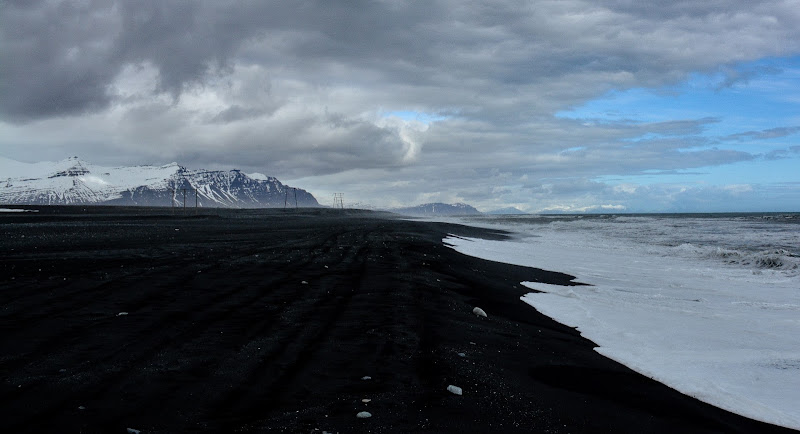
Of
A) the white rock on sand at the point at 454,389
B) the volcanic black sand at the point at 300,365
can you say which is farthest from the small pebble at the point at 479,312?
the white rock on sand at the point at 454,389

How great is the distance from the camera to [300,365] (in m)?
6.10

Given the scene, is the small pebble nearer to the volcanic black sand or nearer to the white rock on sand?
the volcanic black sand

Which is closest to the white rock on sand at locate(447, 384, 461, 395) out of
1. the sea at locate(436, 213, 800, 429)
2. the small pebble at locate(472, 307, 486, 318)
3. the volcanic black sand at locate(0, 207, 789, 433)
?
the volcanic black sand at locate(0, 207, 789, 433)

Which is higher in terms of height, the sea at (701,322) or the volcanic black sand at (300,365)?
the volcanic black sand at (300,365)

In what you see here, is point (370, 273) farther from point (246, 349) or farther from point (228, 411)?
point (228, 411)

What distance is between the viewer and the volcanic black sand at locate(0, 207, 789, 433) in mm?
4766

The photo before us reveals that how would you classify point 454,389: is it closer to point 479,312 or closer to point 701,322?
point 479,312

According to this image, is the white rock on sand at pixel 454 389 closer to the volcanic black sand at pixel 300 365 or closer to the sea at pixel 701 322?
the volcanic black sand at pixel 300 365

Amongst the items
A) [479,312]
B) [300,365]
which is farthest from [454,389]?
[479,312]

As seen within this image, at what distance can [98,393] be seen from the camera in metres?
5.06

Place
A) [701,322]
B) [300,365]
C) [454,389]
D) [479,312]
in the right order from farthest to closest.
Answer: [701,322], [479,312], [300,365], [454,389]

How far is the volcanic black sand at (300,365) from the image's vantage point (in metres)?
4.77

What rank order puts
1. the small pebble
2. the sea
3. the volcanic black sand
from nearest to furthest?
the volcanic black sand → the sea → the small pebble

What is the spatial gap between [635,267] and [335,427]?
60.5 ft
